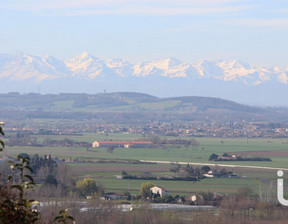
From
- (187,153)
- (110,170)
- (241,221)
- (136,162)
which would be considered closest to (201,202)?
(241,221)

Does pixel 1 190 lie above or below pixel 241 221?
above

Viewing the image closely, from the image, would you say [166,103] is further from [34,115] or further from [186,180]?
[186,180]

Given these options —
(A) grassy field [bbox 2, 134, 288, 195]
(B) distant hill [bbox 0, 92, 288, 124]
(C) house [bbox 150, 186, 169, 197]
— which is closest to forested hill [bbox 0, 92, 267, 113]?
(B) distant hill [bbox 0, 92, 288, 124]

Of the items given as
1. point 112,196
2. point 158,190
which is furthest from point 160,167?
point 112,196

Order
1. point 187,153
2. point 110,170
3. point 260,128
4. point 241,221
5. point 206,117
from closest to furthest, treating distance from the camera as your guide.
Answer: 1. point 241,221
2. point 110,170
3. point 187,153
4. point 260,128
5. point 206,117

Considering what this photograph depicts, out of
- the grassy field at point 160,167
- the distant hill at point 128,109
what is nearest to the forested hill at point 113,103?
the distant hill at point 128,109

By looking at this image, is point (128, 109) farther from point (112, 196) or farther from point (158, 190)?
point (112, 196)

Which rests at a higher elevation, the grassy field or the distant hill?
the distant hill

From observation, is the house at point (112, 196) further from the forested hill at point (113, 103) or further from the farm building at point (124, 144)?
the forested hill at point (113, 103)

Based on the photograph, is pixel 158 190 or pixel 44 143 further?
pixel 44 143

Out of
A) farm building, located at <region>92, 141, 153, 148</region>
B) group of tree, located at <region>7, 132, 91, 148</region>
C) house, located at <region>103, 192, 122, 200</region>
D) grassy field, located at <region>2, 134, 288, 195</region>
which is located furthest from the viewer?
farm building, located at <region>92, 141, 153, 148</region>

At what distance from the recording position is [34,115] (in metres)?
139

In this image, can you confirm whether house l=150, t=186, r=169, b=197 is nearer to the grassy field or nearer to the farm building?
the grassy field

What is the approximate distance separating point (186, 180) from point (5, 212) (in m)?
34.6
